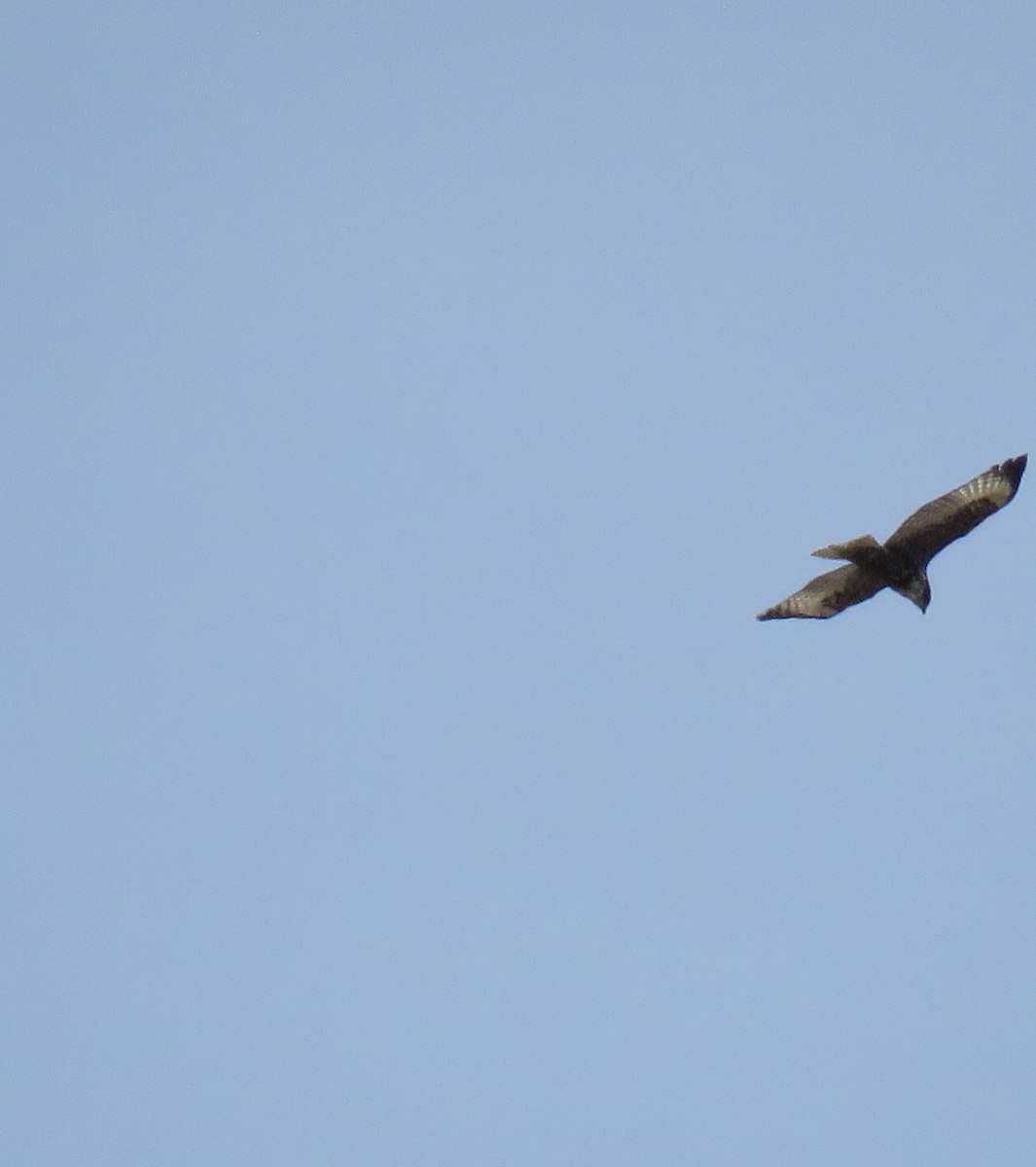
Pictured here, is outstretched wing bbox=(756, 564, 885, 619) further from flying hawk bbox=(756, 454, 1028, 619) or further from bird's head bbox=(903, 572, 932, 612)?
bird's head bbox=(903, 572, 932, 612)

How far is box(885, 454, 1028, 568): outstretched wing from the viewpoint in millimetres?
20812

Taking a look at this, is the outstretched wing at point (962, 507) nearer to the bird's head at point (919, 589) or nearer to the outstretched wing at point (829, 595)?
the bird's head at point (919, 589)

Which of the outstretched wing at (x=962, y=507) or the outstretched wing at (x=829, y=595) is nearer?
the outstretched wing at (x=962, y=507)

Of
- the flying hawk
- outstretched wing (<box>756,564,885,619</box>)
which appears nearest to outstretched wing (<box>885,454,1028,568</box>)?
the flying hawk

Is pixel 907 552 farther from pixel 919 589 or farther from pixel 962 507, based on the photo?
pixel 962 507

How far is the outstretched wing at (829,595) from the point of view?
21.3 metres

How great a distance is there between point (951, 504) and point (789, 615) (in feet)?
7.56

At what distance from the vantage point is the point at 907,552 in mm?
21078

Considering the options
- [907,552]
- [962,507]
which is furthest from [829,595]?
[962,507]

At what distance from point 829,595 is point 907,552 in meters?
1.06

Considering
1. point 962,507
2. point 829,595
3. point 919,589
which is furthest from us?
point 829,595

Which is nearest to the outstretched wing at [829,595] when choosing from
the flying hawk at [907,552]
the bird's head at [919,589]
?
the flying hawk at [907,552]

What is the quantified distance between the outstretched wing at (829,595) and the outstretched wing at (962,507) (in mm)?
631

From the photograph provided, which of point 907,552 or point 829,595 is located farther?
point 829,595
